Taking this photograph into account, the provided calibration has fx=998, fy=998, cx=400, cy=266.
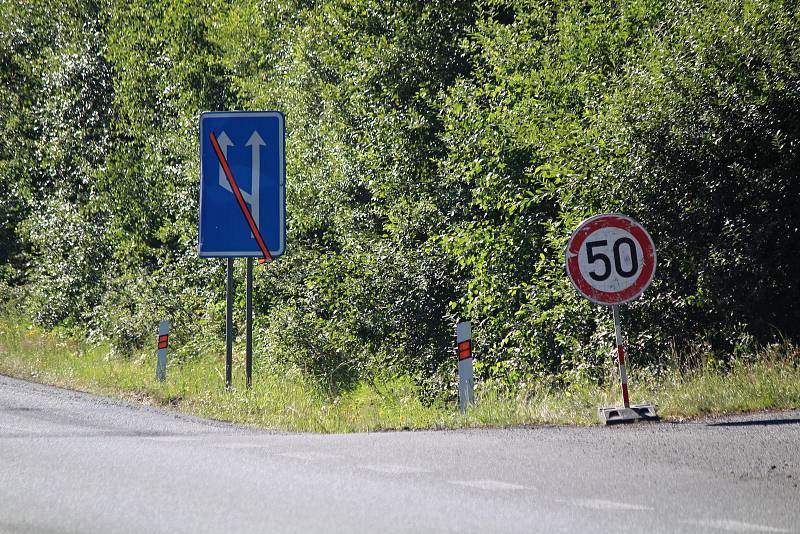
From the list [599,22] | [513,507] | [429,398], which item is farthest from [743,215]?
[513,507]

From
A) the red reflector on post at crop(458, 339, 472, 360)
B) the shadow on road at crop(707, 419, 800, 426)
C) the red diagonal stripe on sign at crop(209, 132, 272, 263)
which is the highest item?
the red diagonal stripe on sign at crop(209, 132, 272, 263)

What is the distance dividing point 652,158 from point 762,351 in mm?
2697

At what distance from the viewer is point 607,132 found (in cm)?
1293

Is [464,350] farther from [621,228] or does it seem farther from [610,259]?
[621,228]

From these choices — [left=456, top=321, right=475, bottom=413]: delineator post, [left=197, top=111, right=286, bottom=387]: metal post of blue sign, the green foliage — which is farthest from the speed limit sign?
[left=197, top=111, right=286, bottom=387]: metal post of blue sign

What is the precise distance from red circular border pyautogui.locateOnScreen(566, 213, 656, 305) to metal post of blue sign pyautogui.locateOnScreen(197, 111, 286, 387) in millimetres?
4598

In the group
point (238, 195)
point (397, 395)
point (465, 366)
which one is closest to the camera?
point (465, 366)

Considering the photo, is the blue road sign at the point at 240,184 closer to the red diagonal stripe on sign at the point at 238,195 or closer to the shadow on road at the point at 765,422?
the red diagonal stripe on sign at the point at 238,195

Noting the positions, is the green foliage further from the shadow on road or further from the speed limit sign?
the shadow on road

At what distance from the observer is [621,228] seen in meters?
8.88

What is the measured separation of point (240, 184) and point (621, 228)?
5.40m

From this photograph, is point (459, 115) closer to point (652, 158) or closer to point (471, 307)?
point (471, 307)

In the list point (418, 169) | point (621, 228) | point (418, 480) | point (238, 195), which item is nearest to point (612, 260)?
point (621, 228)

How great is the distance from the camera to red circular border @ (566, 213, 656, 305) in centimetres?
886
